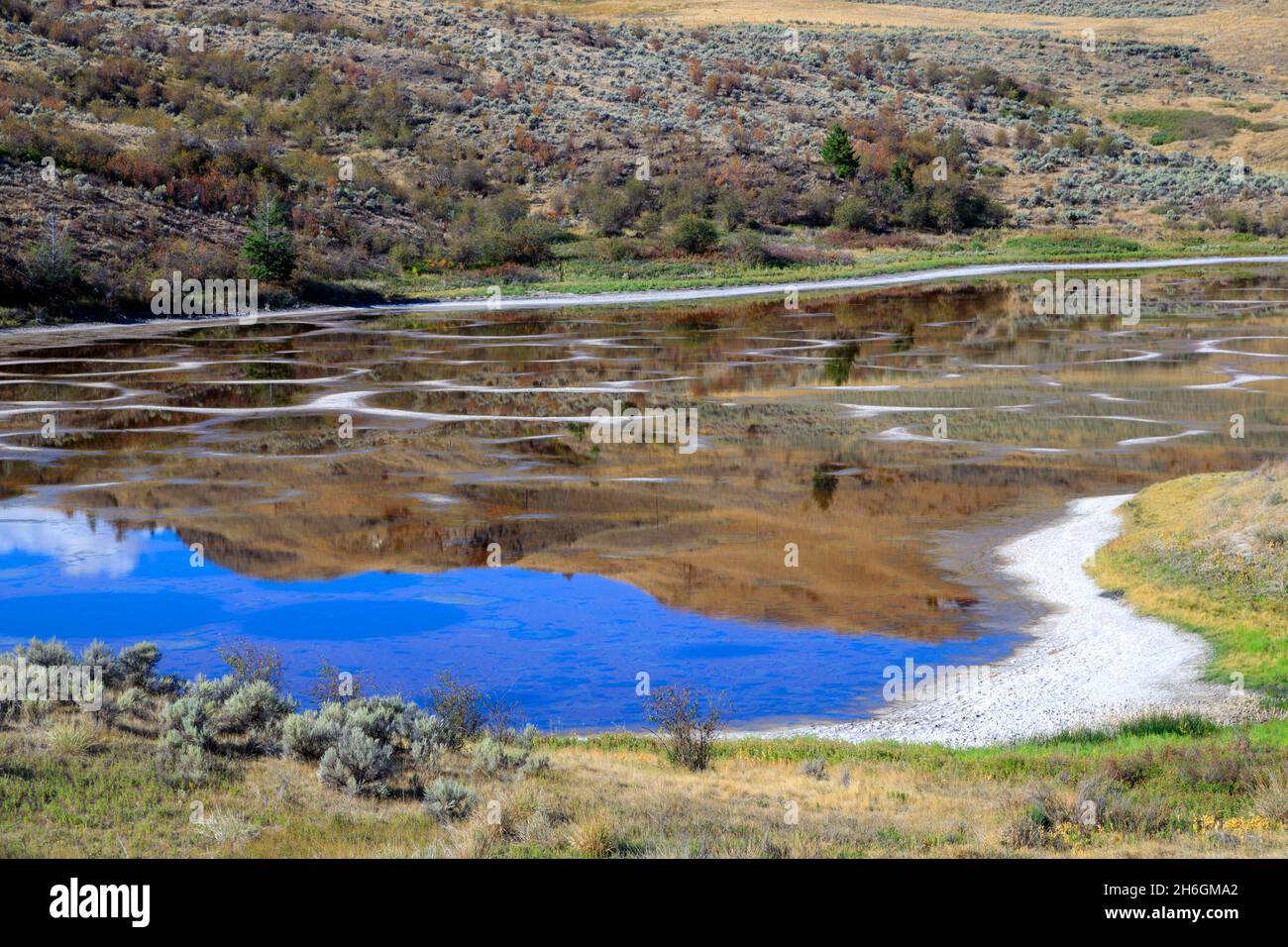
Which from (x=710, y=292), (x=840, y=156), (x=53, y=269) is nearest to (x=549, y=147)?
(x=840, y=156)

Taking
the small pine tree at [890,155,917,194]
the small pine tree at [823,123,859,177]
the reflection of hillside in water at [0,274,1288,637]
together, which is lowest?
the reflection of hillside in water at [0,274,1288,637]

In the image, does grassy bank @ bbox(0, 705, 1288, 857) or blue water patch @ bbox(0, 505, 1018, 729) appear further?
blue water patch @ bbox(0, 505, 1018, 729)

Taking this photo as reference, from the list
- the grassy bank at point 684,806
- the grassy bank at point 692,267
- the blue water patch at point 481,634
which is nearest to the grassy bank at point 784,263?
the grassy bank at point 692,267

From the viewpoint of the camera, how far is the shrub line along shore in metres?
48.4

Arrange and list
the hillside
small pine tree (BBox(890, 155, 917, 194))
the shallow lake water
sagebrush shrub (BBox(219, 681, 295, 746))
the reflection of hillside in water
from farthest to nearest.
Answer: small pine tree (BBox(890, 155, 917, 194))
the hillside
the reflection of hillside in water
the shallow lake water
sagebrush shrub (BBox(219, 681, 295, 746))

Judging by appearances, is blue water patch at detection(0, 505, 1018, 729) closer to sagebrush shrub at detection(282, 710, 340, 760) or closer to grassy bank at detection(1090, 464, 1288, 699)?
grassy bank at detection(1090, 464, 1288, 699)

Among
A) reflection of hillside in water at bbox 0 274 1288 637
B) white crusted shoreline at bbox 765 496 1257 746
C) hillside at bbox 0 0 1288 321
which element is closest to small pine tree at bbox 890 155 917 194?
hillside at bbox 0 0 1288 321

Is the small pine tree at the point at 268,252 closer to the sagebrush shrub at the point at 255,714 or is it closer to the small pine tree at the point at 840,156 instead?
the small pine tree at the point at 840,156

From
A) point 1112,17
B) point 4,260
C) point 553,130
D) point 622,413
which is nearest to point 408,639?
point 622,413

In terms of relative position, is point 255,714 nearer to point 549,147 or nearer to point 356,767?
point 356,767

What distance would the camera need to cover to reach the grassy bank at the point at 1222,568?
14344mm

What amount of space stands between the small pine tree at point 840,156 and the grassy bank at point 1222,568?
58.9 m

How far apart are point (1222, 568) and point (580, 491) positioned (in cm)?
960

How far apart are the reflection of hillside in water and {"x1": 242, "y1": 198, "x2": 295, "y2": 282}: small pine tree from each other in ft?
22.3
